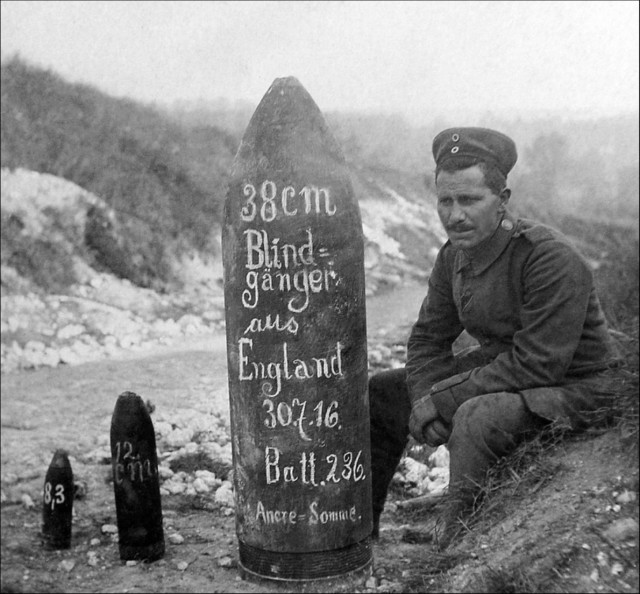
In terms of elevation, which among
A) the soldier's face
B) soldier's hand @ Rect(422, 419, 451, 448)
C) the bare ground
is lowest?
the bare ground

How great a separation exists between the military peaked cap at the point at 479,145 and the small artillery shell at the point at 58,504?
9.21 ft

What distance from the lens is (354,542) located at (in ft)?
14.5

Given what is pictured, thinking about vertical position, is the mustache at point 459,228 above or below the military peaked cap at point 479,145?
below

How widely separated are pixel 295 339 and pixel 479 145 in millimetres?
1216

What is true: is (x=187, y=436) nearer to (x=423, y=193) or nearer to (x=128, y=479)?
(x=128, y=479)

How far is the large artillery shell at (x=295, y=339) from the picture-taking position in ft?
13.8

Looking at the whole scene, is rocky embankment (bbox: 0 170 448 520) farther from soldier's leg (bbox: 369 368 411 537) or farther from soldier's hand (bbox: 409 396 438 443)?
soldier's hand (bbox: 409 396 438 443)

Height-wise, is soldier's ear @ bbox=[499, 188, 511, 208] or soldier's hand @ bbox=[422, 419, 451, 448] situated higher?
soldier's ear @ bbox=[499, 188, 511, 208]

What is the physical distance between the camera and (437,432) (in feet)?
14.5

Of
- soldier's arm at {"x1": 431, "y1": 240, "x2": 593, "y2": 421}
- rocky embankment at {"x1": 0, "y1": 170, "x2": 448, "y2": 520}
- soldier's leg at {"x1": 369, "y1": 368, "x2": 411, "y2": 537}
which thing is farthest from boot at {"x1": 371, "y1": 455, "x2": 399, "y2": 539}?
rocky embankment at {"x1": 0, "y1": 170, "x2": 448, "y2": 520}

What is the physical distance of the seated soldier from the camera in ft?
13.2

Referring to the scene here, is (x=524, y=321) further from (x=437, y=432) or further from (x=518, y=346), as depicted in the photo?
(x=437, y=432)

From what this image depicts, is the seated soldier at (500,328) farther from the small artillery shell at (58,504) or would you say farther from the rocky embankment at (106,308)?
the rocky embankment at (106,308)

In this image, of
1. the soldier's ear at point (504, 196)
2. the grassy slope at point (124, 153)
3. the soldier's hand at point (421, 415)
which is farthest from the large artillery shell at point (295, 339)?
the grassy slope at point (124, 153)
